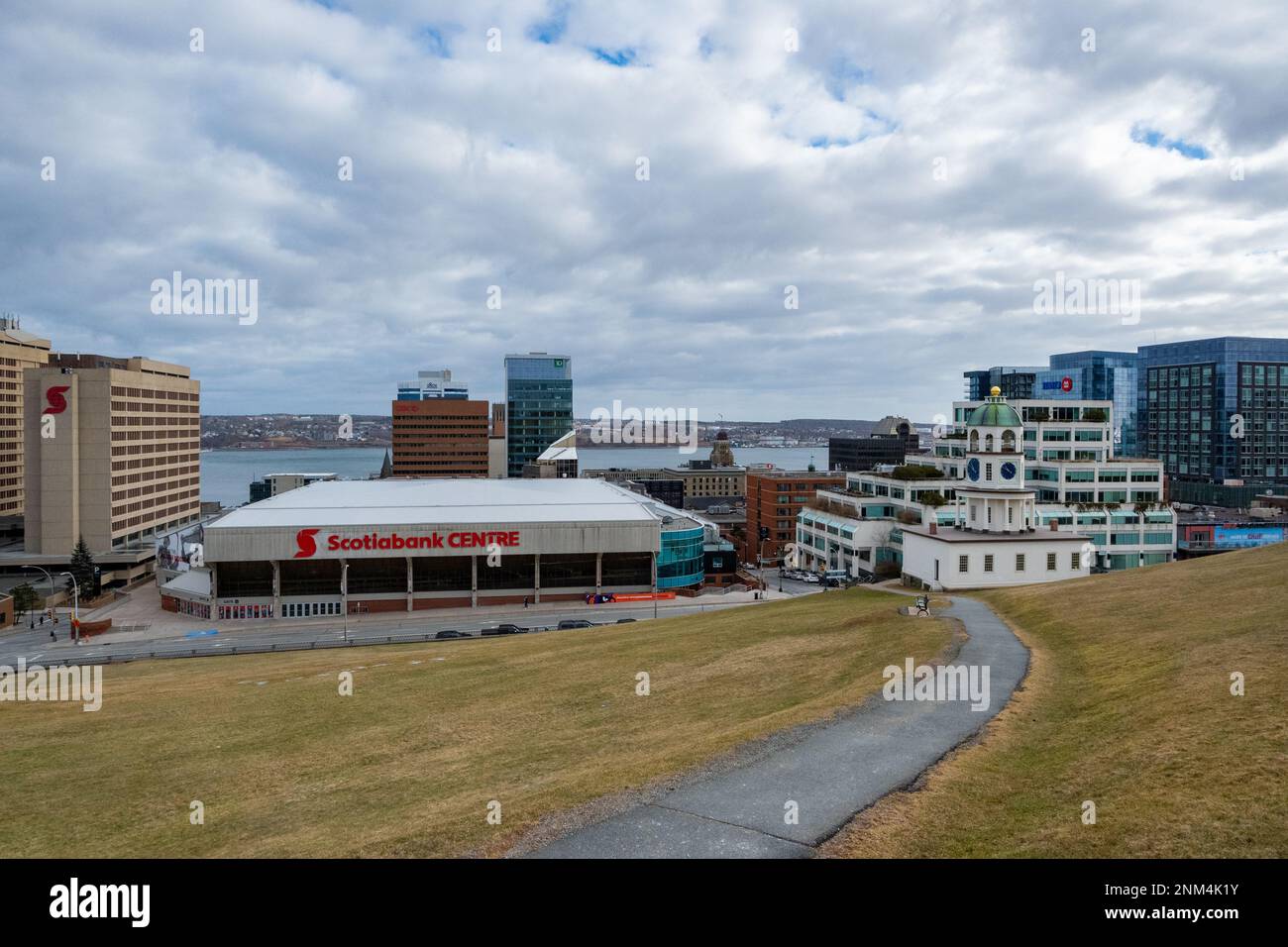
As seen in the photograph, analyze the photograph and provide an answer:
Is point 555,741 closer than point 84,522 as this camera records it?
Yes

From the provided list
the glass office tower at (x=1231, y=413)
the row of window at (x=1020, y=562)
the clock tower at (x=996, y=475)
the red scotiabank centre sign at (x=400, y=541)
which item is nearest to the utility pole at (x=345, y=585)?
the red scotiabank centre sign at (x=400, y=541)

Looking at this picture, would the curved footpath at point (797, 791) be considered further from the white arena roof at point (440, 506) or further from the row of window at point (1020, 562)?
the white arena roof at point (440, 506)

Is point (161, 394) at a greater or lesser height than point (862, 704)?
greater

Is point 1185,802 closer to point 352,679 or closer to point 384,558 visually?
point 352,679

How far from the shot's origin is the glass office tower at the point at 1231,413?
6590 inches

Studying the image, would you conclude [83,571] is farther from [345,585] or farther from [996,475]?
[996,475]

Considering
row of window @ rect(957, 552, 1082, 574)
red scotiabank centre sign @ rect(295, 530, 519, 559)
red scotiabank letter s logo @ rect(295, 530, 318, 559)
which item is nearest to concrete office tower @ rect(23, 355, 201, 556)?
red scotiabank letter s logo @ rect(295, 530, 318, 559)

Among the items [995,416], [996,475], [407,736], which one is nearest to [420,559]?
[996,475]

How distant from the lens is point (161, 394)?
4973 inches
